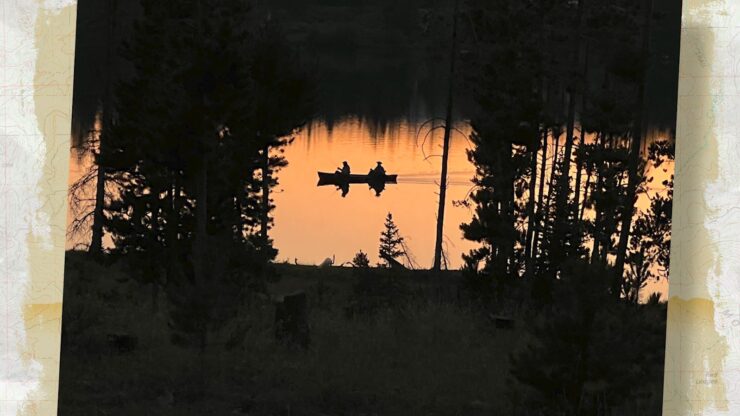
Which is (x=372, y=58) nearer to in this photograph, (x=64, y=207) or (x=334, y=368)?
(x=334, y=368)

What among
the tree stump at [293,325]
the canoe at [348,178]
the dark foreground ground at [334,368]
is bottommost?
the dark foreground ground at [334,368]

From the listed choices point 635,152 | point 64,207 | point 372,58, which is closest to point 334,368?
point 64,207

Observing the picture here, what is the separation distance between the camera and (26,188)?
347cm

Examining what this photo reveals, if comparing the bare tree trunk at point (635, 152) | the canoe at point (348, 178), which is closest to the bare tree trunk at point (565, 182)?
the bare tree trunk at point (635, 152)

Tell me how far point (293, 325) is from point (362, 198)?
140 ft

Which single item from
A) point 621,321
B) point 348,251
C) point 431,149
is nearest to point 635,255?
point 621,321

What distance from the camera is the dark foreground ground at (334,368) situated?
1008 cm

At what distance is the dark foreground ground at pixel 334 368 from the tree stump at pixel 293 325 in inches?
4.5

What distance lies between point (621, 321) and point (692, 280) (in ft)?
17.8

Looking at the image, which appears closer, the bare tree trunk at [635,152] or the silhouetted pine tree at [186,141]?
the bare tree trunk at [635,152]

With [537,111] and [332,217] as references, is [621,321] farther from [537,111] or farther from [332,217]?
[332,217]

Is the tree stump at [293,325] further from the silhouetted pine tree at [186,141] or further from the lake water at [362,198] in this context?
the lake water at [362,198]

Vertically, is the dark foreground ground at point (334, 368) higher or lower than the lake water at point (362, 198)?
lower

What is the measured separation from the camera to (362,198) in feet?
187
